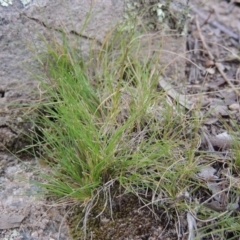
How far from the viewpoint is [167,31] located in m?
1.75

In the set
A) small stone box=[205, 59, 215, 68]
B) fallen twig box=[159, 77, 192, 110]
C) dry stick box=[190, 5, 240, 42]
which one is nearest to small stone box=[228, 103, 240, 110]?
fallen twig box=[159, 77, 192, 110]

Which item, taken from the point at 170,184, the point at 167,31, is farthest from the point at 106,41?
the point at 170,184

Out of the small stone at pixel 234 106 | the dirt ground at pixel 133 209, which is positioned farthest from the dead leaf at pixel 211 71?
the small stone at pixel 234 106

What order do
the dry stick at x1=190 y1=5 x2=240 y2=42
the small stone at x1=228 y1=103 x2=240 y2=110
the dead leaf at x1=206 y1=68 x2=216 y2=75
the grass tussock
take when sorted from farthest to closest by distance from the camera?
the dry stick at x1=190 y1=5 x2=240 y2=42
the dead leaf at x1=206 y1=68 x2=216 y2=75
the small stone at x1=228 y1=103 x2=240 y2=110
the grass tussock

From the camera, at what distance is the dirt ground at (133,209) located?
128 centimetres

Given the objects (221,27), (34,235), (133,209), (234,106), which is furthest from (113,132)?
(221,27)

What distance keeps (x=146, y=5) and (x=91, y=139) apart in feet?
2.11

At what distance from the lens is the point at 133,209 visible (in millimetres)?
1299

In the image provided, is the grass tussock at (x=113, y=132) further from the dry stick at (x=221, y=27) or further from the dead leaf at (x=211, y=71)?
the dry stick at (x=221, y=27)

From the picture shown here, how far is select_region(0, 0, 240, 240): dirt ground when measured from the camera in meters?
1.28

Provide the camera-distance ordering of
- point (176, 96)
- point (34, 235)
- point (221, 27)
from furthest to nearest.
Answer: point (221, 27) → point (176, 96) → point (34, 235)

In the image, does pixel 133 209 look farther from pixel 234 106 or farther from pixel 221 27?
pixel 221 27

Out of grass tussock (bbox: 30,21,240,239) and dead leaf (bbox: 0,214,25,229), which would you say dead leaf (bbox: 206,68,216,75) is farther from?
dead leaf (bbox: 0,214,25,229)

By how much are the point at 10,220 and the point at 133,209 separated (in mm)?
345
